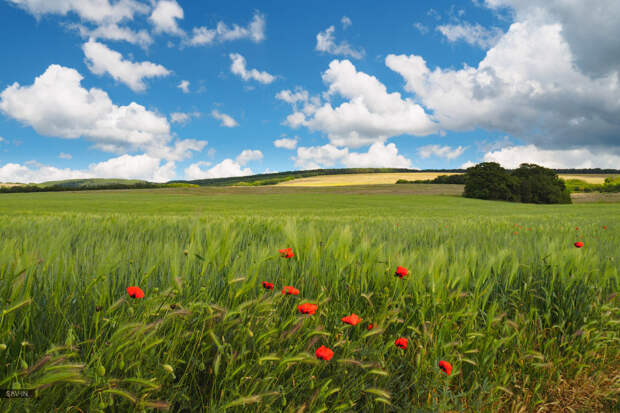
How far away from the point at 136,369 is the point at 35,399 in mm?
337

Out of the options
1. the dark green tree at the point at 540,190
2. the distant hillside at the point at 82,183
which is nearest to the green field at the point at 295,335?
the dark green tree at the point at 540,190

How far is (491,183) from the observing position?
65.9 m

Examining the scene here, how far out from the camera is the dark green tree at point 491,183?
65.8 m

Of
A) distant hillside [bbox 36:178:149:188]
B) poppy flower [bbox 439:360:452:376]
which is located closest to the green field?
poppy flower [bbox 439:360:452:376]

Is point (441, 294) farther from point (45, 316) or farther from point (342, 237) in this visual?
point (45, 316)

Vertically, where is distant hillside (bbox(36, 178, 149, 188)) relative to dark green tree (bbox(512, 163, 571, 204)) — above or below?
above

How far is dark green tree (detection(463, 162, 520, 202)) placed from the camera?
216 feet

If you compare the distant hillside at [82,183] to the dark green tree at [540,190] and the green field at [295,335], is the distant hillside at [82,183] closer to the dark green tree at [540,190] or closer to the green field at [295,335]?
the dark green tree at [540,190]

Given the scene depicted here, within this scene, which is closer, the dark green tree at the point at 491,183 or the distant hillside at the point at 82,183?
the dark green tree at the point at 491,183

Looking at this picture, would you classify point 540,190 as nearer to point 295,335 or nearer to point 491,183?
point 491,183

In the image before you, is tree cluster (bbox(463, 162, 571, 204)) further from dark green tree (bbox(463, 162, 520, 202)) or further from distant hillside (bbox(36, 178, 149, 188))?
distant hillside (bbox(36, 178, 149, 188))

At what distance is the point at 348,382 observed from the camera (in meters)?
1.70

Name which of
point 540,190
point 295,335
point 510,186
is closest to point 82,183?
point 510,186

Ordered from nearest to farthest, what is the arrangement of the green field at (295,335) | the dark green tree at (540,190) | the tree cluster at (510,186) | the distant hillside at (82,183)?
the green field at (295,335) < the tree cluster at (510,186) < the dark green tree at (540,190) < the distant hillside at (82,183)
